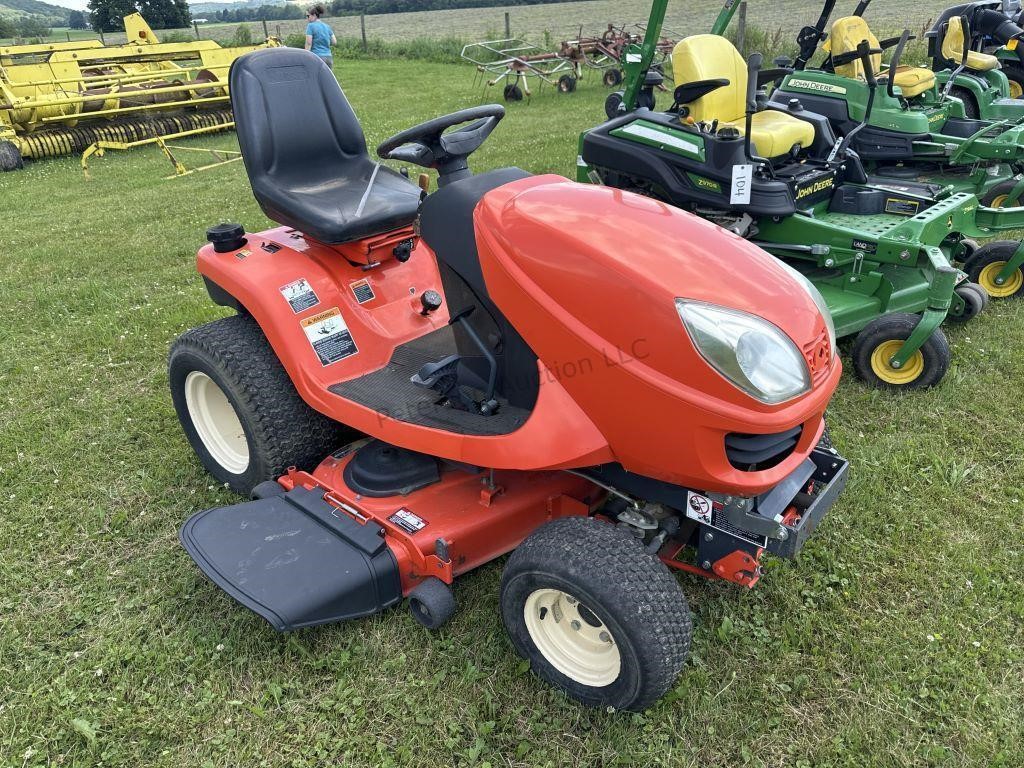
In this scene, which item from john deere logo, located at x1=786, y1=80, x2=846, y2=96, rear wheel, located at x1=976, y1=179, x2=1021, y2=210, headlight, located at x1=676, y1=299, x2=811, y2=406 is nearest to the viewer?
headlight, located at x1=676, y1=299, x2=811, y2=406

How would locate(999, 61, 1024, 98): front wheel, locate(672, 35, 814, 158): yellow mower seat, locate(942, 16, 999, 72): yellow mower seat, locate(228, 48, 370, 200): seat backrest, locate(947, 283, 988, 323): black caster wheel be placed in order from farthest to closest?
locate(999, 61, 1024, 98): front wheel
locate(942, 16, 999, 72): yellow mower seat
locate(672, 35, 814, 158): yellow mower seat
locate(947, 283, 988, 323): black caster wheel
locate(228, 48, 370, 200): seat backrest

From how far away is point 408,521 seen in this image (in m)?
2.25

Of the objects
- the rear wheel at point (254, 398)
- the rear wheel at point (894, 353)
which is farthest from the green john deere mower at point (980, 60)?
the rear wheel at point (254, 398)

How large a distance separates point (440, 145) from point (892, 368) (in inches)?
96.6

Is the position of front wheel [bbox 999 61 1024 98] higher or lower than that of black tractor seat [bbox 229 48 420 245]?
lower

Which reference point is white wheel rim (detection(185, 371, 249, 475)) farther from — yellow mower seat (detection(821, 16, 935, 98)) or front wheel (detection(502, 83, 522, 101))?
front wheel (detection(502, 83, 522, 101))

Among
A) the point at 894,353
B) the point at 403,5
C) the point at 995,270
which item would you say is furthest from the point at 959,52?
the point at 403,5

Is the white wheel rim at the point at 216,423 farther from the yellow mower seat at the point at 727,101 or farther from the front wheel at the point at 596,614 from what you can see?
the yellow mower seat at the point at 727,101

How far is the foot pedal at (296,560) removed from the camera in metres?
2.07

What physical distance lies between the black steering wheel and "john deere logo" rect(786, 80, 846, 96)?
422 centimetres

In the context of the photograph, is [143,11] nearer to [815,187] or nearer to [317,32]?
[317,32]

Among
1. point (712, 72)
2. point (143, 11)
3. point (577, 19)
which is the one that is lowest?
point (143, 11)

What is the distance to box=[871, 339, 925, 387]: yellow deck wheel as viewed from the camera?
349 centimetres

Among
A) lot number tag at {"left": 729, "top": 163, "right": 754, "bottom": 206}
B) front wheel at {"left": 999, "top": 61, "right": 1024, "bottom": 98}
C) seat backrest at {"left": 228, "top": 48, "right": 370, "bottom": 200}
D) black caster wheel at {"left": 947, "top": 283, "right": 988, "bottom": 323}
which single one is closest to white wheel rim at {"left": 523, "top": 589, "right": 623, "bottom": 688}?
seat backrest at {"left": 228, "top": 48, "right": 370, "bottom": 200}
